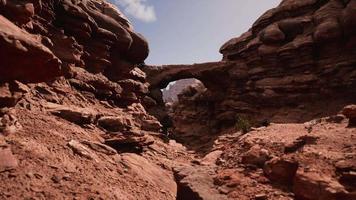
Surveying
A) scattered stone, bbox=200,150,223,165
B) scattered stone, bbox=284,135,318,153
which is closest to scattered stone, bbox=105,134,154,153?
scattered stone, bbox=200,150,223,165

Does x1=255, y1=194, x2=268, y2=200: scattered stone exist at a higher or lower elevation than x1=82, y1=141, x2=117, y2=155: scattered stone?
higher

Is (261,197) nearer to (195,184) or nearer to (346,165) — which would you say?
(195,184)

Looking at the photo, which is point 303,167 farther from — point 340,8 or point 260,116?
point 340,8

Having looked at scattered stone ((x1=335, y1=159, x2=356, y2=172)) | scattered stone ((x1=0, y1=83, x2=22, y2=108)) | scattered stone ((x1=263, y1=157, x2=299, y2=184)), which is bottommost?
scattered stone ((x1=263, y1=157, x2=299, y2=184))

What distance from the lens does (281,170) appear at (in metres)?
8.17

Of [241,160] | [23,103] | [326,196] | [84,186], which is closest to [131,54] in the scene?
[23,103]

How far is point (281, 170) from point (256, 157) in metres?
1.47

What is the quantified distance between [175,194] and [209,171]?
1.34 meters

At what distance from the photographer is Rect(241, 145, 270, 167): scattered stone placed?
944 cm

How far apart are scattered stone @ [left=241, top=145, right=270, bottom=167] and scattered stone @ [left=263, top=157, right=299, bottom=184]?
78cm

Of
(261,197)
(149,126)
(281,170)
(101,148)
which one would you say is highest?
(281,170)

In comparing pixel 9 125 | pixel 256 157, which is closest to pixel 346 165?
pixel 256 157

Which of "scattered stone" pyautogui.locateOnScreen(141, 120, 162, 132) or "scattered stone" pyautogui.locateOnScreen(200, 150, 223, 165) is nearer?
"scattered stone" pyautogui.locateOnScreen(200, 150, 223, 165)

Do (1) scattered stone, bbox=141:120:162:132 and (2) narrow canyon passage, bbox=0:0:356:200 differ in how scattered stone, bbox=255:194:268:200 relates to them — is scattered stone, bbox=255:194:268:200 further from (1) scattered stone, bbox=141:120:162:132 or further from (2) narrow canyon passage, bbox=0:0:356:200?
(1) scattered stone, bbox=141:120:162:132
